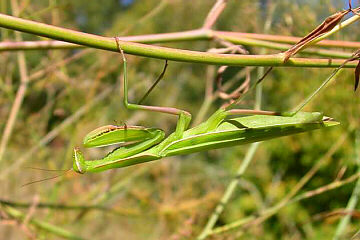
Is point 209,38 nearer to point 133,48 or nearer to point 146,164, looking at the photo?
point 133,48

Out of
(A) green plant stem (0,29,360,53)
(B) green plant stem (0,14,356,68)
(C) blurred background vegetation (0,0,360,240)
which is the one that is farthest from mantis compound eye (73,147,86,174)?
(B) green plant stem (0,14,356,68)

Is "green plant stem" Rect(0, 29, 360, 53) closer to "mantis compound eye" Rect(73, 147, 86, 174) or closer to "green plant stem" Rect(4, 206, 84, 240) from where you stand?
"mantis compound eye" Rect(73, 147, 86, 174)

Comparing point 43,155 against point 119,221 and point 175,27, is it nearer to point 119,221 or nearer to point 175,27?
point 119,221

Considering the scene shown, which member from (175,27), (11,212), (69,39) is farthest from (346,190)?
(175,27)

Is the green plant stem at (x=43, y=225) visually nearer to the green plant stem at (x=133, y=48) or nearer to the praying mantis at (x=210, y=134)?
the praying mantis at (x=210, y=134)

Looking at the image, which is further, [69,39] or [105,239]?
[105,239]

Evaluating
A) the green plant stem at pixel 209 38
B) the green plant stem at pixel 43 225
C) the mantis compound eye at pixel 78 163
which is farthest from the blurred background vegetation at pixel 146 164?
the green plant stem at pixel 209 38
